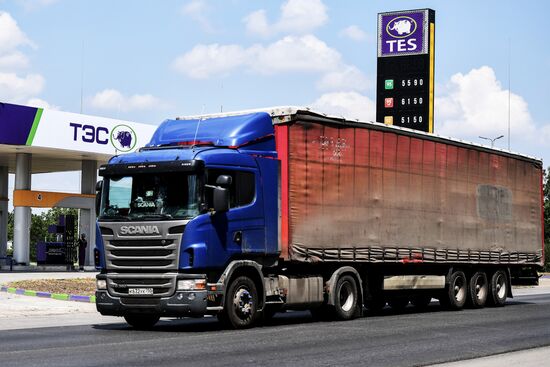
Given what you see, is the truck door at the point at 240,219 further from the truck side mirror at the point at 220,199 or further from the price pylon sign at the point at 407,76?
the price pylon sign at the point at 407,76

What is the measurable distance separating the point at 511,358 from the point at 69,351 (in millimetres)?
6211

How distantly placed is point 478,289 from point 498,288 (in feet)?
3.59

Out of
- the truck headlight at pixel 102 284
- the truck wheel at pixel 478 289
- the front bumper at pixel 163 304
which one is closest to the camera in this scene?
the front bumper at pixel 163 304

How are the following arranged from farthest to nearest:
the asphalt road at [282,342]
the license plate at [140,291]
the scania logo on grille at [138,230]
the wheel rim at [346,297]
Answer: the wheel rim at [346,297]
the license plate at [140,291]
the scania logo on grille at [138,230]
the asphalt road at [282,342]

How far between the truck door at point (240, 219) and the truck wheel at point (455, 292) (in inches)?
312

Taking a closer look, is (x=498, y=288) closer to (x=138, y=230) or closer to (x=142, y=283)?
(x=142, y=283)

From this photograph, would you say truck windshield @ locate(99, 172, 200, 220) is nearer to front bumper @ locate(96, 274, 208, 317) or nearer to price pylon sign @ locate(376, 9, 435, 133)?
front bumper @ locate(96, 274, 208, 317)

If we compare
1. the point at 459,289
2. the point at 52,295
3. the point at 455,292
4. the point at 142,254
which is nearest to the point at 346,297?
the point at 455,292

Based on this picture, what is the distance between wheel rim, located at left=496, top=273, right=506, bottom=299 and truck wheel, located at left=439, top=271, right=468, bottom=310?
1.94 meters

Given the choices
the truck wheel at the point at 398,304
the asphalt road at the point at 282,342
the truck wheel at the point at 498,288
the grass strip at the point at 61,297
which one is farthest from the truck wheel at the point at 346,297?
the grass strip at the point at 61,297

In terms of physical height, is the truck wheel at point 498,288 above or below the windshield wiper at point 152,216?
below

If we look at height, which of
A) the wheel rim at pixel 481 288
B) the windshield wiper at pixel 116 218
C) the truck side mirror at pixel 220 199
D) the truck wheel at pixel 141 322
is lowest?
the truck wheel at pixel 141 322

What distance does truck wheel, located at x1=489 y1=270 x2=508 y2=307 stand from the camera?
A: 85.1 feet

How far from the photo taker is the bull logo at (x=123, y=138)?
44062 mm
